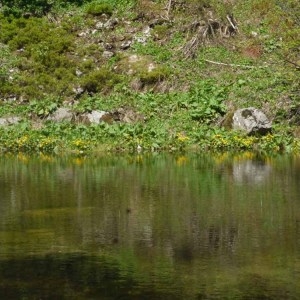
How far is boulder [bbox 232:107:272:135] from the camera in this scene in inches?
1057

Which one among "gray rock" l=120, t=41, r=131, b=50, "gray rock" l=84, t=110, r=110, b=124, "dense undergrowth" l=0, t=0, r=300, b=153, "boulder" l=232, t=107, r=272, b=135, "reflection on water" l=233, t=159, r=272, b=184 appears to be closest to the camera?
"reflection on water" l=233, t=159, r=272, b=184

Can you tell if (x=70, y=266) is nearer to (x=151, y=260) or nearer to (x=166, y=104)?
(x=151, y=260)

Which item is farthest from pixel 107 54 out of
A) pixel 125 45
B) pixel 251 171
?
pixel 251 171

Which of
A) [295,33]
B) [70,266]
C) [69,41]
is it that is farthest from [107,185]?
[69,41]

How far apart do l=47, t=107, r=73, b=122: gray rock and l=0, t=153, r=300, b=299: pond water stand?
25.9 feet

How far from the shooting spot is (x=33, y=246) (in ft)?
37.9

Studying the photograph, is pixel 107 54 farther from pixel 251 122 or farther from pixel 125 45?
pixel 251 122

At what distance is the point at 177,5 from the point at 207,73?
5.42 metres

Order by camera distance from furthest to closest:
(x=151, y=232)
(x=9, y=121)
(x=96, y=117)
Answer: (x=9, y=121)
(x=96, y=117)
(x=151, y=232)

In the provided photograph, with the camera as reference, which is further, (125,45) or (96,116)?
(125,45)

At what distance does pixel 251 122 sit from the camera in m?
27.0

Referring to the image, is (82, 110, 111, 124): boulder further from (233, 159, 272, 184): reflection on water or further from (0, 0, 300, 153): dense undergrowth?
(233, 159, 272, 184): reflection on water

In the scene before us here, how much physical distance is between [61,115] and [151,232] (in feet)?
56.8

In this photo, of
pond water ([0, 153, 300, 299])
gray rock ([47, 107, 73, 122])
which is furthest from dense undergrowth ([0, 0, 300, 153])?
pond water ([0, 153, 300, 299])
